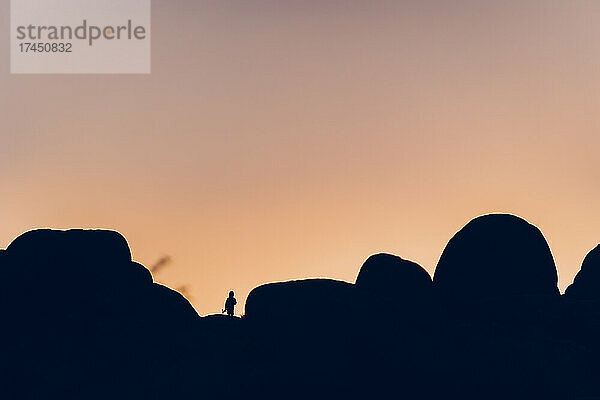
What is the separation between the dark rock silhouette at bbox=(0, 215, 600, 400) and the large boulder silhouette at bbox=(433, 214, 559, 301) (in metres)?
6.48

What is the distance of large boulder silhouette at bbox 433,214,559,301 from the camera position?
5162 cm

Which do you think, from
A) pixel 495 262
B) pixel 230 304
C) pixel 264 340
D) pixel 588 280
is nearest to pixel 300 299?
pixel 264 340

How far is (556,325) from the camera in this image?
42.2 m

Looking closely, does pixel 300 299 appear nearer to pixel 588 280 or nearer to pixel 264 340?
pixel 264 340

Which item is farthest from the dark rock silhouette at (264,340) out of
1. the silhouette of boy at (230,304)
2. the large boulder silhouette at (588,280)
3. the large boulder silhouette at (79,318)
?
the large boulder silhouette at (588,280)

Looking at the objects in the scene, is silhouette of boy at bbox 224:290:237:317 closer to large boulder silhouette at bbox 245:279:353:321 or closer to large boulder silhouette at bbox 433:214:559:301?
large boulder silhouette at bbox 433:214:559:301

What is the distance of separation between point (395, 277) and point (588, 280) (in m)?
14.6

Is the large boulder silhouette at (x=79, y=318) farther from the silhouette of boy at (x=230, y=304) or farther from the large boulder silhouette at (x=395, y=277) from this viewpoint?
the large boulder silhouette at (x=395, y=277)

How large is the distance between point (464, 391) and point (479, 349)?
200 centimetres

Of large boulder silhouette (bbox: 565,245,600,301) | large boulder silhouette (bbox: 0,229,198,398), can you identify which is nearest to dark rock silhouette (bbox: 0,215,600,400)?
large boulder silhouette (bbox: 0,229,198,398)

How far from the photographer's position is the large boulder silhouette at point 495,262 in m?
51.6

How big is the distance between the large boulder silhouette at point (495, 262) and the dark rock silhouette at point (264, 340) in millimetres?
6485

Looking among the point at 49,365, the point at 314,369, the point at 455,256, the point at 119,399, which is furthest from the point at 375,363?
the point at 455,256

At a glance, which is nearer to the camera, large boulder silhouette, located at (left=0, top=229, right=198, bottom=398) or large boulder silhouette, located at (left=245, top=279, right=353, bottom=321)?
large boulder silhouette, located at (left=245, top=279, right=353, bottom=321)
